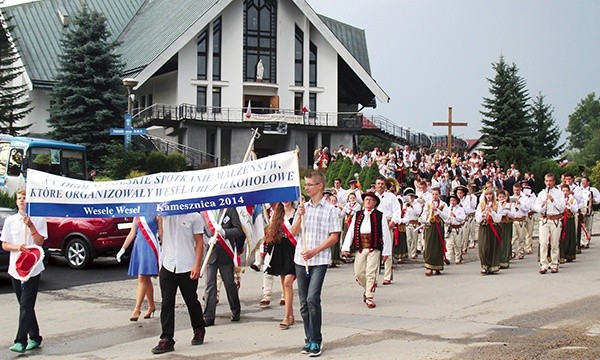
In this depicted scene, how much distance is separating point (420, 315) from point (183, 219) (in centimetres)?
402

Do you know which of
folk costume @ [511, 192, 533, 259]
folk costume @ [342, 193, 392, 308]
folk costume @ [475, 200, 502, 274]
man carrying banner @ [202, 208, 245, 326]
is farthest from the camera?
folk costume @ [511, 192, 533, 259]

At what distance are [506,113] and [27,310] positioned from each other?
49512mm

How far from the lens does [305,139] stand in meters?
52.5

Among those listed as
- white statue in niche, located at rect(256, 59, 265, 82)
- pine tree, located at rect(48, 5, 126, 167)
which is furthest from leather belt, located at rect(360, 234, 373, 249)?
white statue in niche, located at rect(256, 59, 265, 82)

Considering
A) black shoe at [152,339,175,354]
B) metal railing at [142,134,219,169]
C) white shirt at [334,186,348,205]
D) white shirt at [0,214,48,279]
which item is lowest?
black shoe at [152,339,175,354]

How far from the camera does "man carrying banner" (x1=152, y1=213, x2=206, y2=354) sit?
9.32 m

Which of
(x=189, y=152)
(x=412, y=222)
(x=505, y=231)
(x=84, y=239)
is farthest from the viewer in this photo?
(x=189, y=152)

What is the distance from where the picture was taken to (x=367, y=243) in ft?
42.7

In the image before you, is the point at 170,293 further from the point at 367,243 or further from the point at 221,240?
the point at 367,243

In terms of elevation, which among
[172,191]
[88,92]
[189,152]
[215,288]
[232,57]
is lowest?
[215,288]

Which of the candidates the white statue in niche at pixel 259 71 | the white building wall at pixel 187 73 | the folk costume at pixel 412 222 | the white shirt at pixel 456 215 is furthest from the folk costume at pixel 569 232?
the white statue in niche at pixel 259 71

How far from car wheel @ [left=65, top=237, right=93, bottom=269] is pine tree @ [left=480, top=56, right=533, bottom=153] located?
135 ft

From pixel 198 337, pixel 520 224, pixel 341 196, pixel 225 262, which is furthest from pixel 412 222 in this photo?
pixel 198 337

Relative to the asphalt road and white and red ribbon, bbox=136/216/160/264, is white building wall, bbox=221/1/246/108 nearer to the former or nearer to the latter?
the asphalt road
